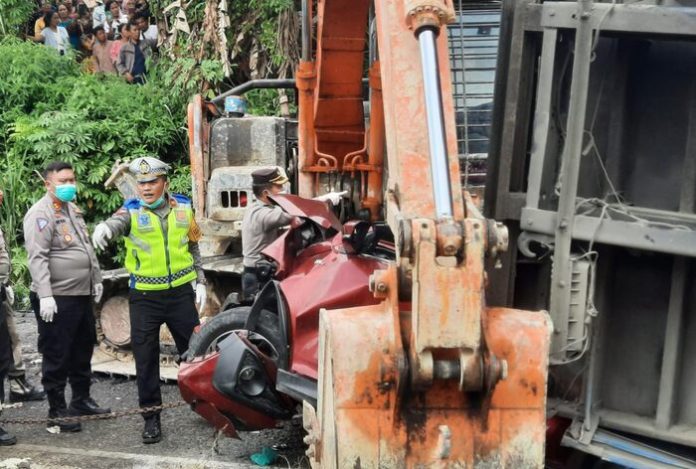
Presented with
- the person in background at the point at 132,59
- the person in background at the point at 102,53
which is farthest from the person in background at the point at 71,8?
the person in background at the point at 132,59

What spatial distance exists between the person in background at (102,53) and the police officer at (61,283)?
8.42m

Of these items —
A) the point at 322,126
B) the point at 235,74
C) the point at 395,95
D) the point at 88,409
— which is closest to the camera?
the point at 395,95

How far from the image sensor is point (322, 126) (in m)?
7.34

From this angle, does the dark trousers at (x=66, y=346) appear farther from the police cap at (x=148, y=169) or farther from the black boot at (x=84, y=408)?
the police cap at (x=148, y=169)

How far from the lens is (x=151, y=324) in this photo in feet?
20.1

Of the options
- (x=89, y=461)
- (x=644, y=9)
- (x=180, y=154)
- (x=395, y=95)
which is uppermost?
(x=644, y=9)

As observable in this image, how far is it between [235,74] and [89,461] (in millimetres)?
8870

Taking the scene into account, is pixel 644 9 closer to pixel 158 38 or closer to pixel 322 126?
pixel 322 126

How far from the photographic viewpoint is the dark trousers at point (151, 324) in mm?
6098

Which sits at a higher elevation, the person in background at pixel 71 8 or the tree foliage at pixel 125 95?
the person in background at pixel 71 8

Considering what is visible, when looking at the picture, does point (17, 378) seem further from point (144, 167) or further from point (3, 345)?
point (144, 167)

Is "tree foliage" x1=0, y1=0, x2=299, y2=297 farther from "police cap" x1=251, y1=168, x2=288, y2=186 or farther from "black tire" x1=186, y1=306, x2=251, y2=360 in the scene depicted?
"black tire" x1=186, y1=306, x2=251, y2=360

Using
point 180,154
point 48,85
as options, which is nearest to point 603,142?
point 180,154

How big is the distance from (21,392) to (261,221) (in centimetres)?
213
